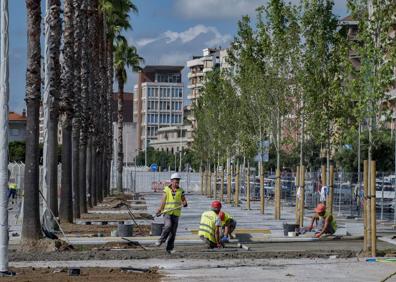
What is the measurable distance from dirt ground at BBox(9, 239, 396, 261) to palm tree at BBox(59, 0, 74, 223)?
27.5 feet

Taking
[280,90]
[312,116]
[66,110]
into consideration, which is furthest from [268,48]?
[66,110]

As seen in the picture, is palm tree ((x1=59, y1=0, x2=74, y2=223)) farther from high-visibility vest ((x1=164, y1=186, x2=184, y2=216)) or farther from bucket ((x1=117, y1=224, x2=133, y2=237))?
high-visibility vest ((x1=164, y1=186, x2=184, y2=216))

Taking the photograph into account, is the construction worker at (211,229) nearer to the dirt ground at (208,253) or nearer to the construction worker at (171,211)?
the dirt ground at (208,253)

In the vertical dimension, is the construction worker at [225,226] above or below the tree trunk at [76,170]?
below

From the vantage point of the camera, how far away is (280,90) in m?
36.5

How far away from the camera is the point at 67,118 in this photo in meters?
30.8

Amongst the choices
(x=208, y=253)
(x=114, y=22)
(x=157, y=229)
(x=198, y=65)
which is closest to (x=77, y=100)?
(x=157, y=229)

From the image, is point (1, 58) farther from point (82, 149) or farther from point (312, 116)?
point (82, 149)

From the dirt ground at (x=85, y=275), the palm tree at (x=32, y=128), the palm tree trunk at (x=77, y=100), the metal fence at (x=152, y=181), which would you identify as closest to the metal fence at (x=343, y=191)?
the palm tree trunk at (x=77, y=100)

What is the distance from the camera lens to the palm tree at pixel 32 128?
71.1 ft

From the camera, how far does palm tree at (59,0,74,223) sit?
3031 centimetres

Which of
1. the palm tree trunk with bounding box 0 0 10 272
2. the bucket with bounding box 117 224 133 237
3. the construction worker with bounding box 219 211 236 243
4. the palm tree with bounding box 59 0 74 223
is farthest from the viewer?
the palm tree with bounding box 59 0 74 223

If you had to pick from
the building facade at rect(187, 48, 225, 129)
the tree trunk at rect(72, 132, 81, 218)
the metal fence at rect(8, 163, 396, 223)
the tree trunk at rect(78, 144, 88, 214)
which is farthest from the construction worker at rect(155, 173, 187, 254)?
the building facade at rect(187, 48, 225, 129)

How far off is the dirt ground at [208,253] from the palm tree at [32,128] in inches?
33.3
